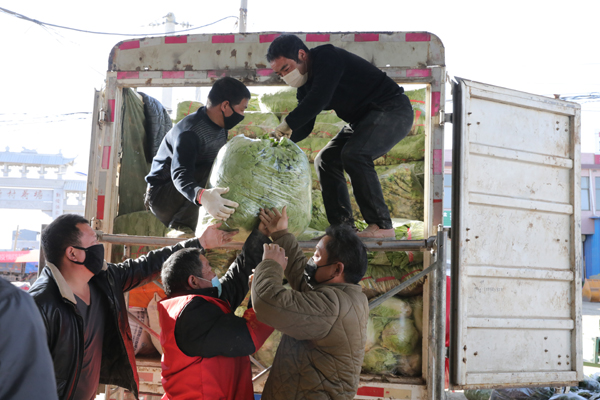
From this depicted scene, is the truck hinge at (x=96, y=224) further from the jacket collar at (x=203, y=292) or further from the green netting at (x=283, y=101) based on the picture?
the green netting at (x=283, y=101)

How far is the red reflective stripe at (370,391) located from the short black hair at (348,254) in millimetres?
1258

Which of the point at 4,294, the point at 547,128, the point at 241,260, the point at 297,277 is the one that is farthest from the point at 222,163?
the point at 547,128

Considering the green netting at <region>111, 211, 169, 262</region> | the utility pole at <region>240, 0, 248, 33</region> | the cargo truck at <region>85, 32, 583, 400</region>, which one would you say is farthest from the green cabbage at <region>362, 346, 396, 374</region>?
the utility pole at <region>240, 0, 248, 33</region>

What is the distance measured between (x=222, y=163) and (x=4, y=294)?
1710 mm

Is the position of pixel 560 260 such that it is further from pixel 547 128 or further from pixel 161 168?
pixel 161 168

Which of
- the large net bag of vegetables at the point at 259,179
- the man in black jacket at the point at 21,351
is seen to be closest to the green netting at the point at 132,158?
the large net bag of vegetables at the point at 259,179

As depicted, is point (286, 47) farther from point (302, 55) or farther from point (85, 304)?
point (85, 304)

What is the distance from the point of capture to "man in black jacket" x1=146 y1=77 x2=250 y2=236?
8.59 feet

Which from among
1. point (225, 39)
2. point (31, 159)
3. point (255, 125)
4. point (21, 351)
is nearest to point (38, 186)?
point (31, 159)

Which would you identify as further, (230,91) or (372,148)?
(230,91)

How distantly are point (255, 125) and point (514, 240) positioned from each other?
2457mm

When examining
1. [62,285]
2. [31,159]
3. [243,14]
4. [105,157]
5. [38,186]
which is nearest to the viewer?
[62,285]

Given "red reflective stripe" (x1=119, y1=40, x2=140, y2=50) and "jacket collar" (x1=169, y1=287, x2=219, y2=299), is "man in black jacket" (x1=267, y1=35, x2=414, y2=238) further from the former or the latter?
"red reflective stripe" (x1=119, y1=40, x2=140, y2=50)

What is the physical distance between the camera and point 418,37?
2.93m
